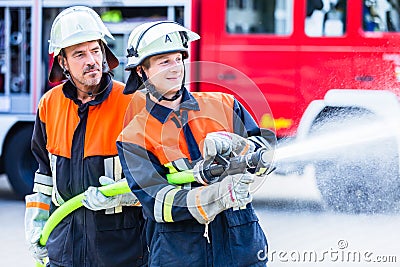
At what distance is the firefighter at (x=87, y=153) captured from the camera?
3412mm

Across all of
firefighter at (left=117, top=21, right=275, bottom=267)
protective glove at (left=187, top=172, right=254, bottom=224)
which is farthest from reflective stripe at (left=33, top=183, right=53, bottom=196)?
protective glove at (left=187, top=172, right=254, bottom=224)

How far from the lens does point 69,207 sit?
136 inches

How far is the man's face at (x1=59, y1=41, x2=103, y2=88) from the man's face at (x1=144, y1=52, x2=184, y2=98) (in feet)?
1.57

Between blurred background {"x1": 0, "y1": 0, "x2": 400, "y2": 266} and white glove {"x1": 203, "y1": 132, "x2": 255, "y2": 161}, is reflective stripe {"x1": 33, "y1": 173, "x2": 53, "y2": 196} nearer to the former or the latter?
white glove {"x1": 203, "y1": 132, "x2": 255, "y2": 161}

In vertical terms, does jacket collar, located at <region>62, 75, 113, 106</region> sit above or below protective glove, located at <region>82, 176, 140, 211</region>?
above

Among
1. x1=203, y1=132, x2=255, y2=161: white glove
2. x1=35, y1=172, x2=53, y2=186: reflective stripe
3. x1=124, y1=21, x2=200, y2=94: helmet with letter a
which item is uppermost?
x1=124, y1=21, x2=200, y2=94: helmet with letter a

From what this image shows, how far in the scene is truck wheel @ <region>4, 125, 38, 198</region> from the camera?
332 inches

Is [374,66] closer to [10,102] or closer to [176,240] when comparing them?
[10,102]

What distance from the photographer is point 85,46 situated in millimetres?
3514

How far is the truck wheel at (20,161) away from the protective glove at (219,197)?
581cm

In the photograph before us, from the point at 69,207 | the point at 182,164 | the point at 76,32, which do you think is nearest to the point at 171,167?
the point at 182,164

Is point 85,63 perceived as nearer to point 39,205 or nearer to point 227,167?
point 39,205

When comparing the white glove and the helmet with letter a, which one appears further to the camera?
the helmet with letter a
